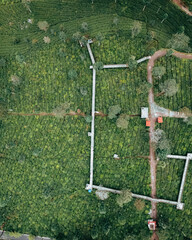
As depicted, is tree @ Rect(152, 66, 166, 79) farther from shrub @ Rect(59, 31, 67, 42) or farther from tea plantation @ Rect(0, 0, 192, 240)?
shrub @ Rect(59, 31, 67, 42)

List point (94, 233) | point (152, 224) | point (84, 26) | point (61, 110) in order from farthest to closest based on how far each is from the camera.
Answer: point (84, 26) → point (61, 110) → point (94, 233) → point (152, 224)

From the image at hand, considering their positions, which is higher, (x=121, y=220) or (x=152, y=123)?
(x=152, y=123)

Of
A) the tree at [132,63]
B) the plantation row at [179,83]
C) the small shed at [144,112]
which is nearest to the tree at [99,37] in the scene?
the tree at [132,63]

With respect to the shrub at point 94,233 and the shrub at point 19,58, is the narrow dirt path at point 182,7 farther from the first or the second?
the shrub at point 94,233

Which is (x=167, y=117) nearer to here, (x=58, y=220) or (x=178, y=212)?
(x=178, y=212)

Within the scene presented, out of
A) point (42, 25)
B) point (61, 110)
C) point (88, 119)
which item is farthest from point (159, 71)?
point (42, 25)

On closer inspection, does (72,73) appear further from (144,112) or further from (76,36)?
(144,112)
